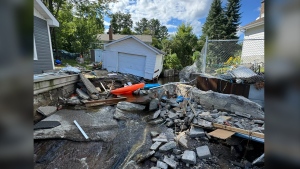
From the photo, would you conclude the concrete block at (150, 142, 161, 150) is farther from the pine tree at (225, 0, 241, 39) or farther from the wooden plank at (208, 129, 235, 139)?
the pine tree at (225, 0, 241, 39)

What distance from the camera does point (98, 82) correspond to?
9.33 meters

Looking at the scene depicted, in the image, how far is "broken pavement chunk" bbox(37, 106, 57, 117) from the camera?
5.56 metres

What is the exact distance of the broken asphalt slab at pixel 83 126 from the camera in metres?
4.36

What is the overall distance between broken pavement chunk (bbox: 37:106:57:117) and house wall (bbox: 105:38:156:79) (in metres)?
8.59

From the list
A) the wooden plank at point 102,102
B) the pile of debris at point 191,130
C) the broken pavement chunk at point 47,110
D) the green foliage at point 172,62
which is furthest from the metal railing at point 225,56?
the green foliage at point 172,62

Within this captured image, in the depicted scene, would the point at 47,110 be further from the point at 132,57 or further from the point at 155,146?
the point at 132,57

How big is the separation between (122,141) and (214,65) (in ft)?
15.5

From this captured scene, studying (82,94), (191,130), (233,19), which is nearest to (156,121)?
(191,130)

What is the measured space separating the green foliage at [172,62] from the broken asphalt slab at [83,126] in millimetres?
13019

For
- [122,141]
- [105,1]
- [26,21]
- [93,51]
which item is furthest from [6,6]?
[93,51]

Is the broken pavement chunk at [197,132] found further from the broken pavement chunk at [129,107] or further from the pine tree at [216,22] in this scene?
the pine tree at [216,22]

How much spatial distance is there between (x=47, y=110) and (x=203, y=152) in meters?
5.34

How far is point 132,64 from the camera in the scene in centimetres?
1438

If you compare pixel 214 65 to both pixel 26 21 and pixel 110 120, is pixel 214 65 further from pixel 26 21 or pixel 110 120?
pixel 26 21
